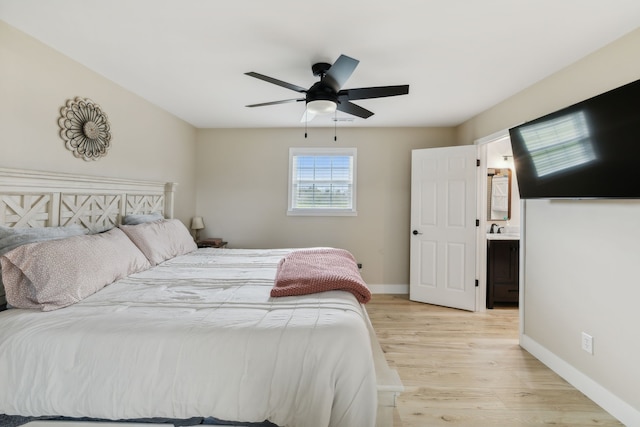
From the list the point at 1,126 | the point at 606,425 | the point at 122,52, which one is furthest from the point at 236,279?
the point at 606,425

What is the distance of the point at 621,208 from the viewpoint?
176cm

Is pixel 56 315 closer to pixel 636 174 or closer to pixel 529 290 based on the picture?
pixel 636 174

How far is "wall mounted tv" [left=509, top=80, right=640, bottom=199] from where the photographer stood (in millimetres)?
1579

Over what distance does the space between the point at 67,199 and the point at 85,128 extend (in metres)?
0.62

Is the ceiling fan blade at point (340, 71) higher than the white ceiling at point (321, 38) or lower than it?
lower

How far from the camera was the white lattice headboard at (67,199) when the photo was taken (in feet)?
5.98

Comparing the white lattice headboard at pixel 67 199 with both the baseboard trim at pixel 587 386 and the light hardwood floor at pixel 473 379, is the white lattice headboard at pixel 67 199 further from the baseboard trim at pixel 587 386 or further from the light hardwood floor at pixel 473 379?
the baseboard trim at pixel 587 386

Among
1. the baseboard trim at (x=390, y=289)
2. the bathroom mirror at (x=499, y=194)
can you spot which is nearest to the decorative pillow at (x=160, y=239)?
the baseboard trim at (x=390, y=289)

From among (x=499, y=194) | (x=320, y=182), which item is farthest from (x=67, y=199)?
(x=499, y=194)

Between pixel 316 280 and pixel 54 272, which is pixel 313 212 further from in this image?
pixel 54 272

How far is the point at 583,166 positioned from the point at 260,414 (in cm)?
242

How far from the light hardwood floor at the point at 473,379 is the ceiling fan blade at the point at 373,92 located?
2.12 meters

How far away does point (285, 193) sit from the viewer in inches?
166

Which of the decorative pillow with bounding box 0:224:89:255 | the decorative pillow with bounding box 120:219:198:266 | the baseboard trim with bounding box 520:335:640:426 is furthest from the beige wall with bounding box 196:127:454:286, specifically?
the decorative pillow with bounding box 0:224:89:255
